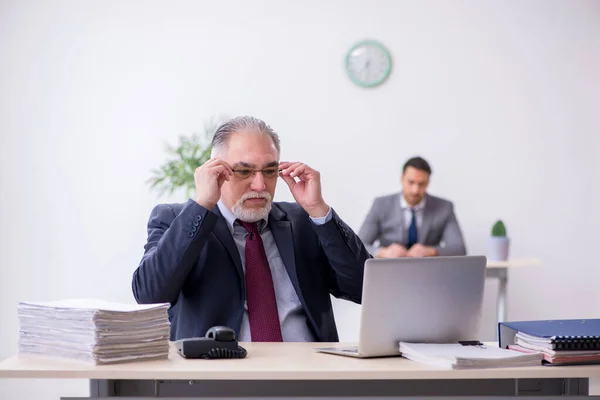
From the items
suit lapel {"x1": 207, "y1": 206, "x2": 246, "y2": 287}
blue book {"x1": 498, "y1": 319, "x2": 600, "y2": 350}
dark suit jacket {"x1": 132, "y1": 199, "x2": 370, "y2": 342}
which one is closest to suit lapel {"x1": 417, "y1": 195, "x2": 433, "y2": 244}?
dark suit jacket {"x1": 132, "y1": 199, "x2": 370, "y2": 342}

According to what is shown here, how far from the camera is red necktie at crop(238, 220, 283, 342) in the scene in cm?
260

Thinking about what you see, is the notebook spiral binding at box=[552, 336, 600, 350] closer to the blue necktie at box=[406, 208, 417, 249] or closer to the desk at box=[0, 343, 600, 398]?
the desk at box=[0, 343, 600, 398]

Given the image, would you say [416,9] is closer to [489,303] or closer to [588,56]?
[588,56]

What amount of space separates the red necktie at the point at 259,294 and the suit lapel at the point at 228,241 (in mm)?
46

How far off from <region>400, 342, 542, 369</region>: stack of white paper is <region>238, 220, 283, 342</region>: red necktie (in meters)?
0.59

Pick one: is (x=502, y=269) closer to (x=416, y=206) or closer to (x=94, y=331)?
(x=416, y=206)

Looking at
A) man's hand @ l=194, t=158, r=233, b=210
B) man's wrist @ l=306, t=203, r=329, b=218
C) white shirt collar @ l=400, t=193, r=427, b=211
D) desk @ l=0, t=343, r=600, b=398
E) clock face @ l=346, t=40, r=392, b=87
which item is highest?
clock face @ l=346, t=40, r=392, b=87

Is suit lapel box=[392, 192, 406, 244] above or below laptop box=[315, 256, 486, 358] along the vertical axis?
above

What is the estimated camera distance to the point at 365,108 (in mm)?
6512

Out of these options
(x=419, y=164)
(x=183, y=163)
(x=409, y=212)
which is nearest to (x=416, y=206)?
(x=409, y=212)

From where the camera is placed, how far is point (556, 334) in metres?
2.11

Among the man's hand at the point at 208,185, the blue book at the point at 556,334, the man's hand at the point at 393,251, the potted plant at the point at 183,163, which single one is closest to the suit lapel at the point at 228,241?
the man's hand at the point at 208,185

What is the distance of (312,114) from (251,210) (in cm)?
383

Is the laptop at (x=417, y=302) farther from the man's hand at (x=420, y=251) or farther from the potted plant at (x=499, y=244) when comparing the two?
the potted plant at (x=499, y=244)
